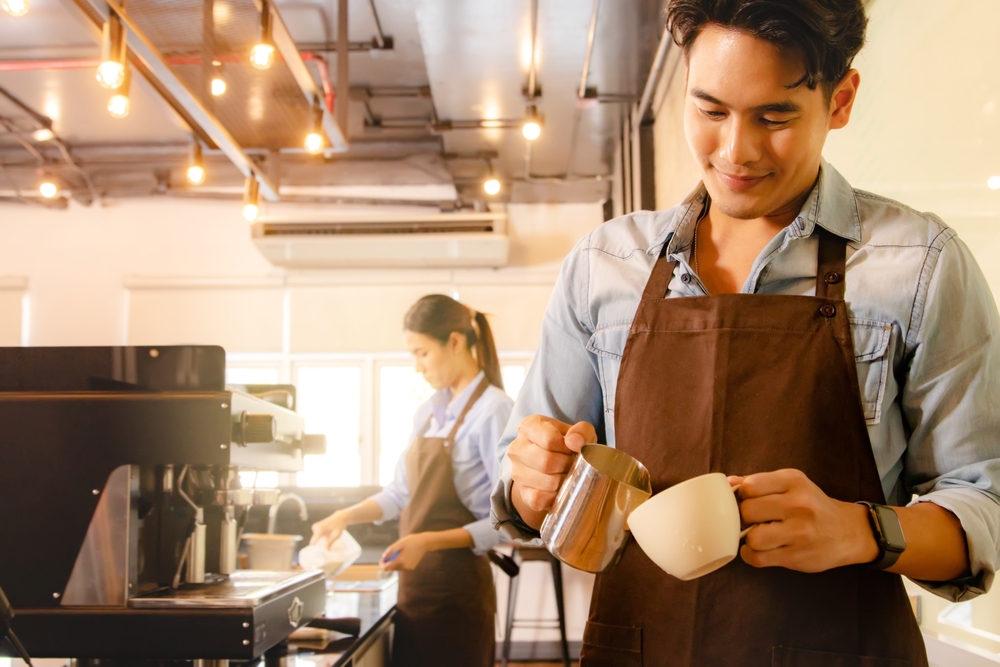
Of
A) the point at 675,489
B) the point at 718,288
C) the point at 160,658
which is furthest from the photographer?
the point at 160,658

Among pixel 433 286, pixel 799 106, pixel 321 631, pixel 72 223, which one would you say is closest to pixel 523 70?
pixel 433 286

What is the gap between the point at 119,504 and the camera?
4.25 feet

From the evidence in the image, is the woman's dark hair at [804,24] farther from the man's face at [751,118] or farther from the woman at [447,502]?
the woman at [447,502]

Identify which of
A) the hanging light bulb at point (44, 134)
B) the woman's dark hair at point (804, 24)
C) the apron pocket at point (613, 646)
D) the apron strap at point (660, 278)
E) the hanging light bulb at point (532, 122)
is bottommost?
the apron pocket at point (613, 646)

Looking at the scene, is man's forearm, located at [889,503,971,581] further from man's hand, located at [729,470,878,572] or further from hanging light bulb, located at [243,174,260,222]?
hanging light bulb, located at [243,174,260,222]

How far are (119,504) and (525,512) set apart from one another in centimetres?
75

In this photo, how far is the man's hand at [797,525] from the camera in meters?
0.73

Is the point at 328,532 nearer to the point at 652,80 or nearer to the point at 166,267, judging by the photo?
the point at 652,80

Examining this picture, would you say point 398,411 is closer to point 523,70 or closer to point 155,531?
point 523,70

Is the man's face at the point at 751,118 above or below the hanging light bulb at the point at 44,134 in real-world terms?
below

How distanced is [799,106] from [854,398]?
0.32m

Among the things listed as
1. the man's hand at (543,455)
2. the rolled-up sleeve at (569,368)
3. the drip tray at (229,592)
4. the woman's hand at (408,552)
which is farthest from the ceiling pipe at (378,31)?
the man's hand at (543,455)

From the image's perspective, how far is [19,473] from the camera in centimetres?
131

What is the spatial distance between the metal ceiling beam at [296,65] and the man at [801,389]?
2038 mm
